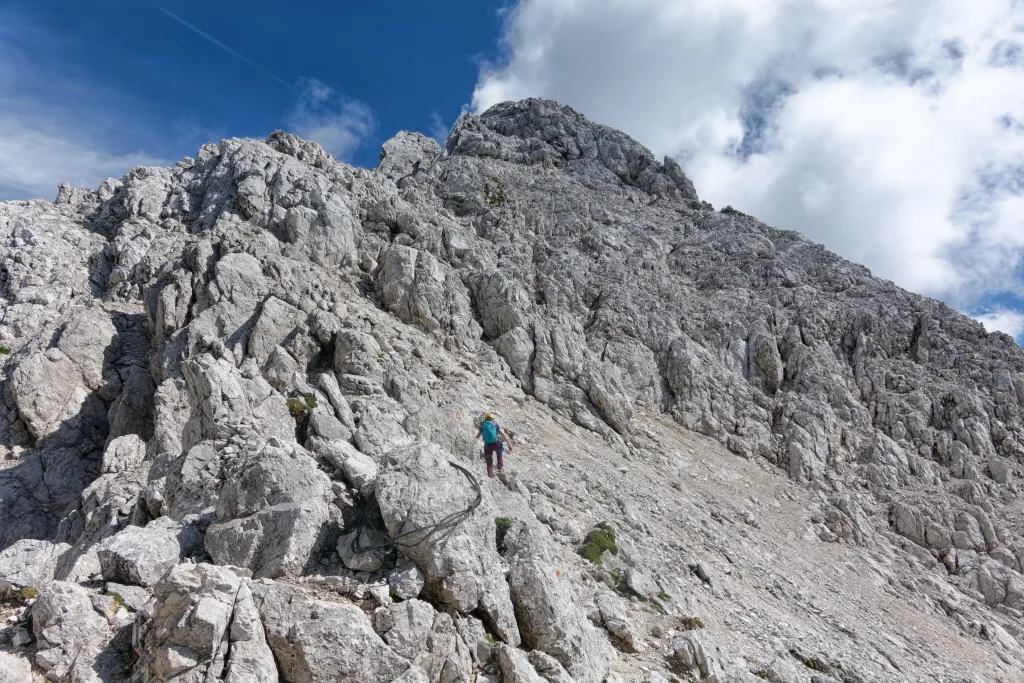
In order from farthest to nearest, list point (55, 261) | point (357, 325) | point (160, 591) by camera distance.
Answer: point (55, 261), point (357, 325), point (160, 591)

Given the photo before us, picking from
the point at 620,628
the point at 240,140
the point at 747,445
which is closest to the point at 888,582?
the point at 747,445

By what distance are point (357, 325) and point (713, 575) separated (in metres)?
22.1

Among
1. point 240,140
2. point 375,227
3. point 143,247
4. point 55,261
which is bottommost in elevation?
point 55,261

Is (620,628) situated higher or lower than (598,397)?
lower

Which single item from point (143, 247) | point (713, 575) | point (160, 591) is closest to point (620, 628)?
point (713, 575)

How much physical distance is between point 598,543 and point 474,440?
9.05 m

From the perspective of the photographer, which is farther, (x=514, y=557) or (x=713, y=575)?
(x=713, y=575)

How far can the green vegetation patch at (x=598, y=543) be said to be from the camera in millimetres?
18859

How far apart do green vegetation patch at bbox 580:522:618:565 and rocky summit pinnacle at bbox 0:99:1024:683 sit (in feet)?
0.47

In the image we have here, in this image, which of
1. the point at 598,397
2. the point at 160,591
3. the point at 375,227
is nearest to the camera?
the point at 160,591

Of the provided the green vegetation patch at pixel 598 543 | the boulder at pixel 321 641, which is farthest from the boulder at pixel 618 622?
the boulder at pixel 321 641

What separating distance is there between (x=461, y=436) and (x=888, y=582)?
22.7 meters

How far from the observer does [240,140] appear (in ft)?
181

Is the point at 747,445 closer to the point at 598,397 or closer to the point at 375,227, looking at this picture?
the point at 598,397
